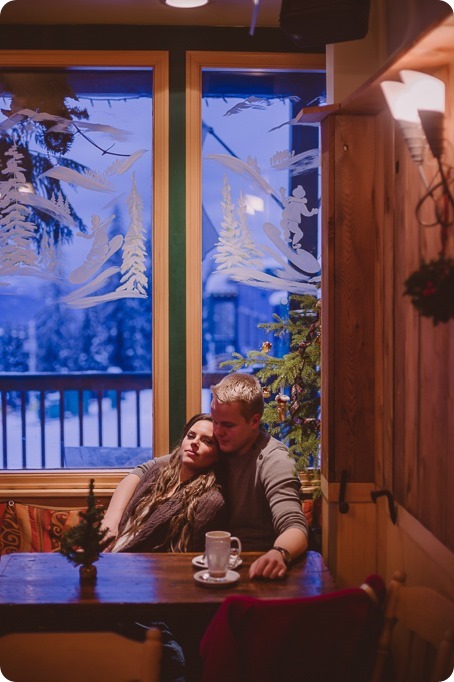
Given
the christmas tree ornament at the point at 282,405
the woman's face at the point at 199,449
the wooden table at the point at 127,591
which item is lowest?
the wooden table at the point at 127,591

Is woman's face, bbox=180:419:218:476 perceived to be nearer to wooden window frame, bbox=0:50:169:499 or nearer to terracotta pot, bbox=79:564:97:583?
terracotta pot, bbox=79:564:97:583

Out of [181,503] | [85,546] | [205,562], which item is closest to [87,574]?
[85,546]

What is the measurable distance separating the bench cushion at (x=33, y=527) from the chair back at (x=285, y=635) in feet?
6.01

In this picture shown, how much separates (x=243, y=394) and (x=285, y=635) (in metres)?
1.27

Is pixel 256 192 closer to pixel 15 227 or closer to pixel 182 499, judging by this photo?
pixel 15 227

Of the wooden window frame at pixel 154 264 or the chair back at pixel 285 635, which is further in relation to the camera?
the wooden window frame at pixel 154 264

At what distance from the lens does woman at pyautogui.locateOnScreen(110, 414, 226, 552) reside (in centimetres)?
274

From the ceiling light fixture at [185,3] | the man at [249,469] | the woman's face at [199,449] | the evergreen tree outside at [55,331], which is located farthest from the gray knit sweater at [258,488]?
the ceiling light fixture at [185,3]

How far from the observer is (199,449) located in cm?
286

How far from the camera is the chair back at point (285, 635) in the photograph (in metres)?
1.71

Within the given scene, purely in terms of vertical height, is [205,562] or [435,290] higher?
[435,290]

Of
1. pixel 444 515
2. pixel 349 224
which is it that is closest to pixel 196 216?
pixel 349 224

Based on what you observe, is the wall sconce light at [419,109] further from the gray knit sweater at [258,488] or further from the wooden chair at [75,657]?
the wooden chair at [75,657]

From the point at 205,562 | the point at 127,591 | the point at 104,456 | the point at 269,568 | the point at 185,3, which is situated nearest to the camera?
the point at 127,591
